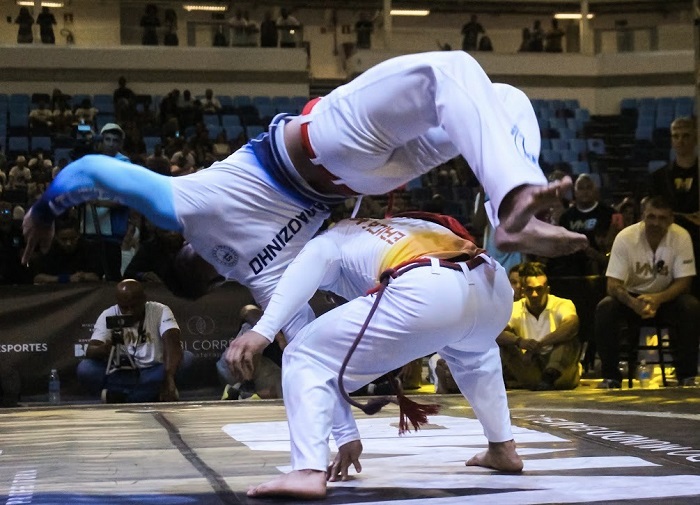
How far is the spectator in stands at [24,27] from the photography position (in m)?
15.7

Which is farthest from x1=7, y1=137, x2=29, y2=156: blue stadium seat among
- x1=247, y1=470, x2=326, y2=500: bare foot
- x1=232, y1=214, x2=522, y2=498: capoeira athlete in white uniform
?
x1=247, y1=470, x2=326, y2=500: bare foot

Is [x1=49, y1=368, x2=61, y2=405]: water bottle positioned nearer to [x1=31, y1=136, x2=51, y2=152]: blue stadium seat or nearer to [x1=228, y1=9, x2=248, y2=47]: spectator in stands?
[x1=31, y1=136, x2=51, y2=152]: blue stadium seat

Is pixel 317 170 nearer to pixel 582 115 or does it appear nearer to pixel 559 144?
pixel 559 144

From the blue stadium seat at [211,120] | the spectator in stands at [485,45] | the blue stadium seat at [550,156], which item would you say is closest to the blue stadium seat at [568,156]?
the blue stadium seat at [550,156]

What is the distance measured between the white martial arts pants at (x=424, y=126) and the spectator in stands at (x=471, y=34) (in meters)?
14.6

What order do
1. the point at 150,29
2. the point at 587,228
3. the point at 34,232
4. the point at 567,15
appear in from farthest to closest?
the point at 567,15, the point at 150,29, the point at 587,228, the point at 34,232

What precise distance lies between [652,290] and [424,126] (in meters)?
4.12

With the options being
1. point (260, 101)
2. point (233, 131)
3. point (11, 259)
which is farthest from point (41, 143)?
point (11, 259)

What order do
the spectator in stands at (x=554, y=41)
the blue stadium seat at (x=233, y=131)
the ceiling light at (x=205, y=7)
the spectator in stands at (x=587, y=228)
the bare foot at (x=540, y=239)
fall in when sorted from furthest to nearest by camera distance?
the spectator in stands at (x=554, y=41) → the ceiling light at (x=205, y=7) → the blue stadium seat at (x=233, y=131) → the spectator in stands at (x=587, y=228) → the bare foot at (x=540, y=239)

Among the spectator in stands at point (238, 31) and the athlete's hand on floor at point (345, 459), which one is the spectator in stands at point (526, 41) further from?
the athlete's hand on floor at point (345, 459)

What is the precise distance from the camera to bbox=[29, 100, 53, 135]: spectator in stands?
13883 millimetres

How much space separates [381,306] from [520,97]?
699mm

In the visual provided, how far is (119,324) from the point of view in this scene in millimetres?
6477

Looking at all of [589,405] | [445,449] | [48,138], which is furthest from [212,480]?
[48,138]
